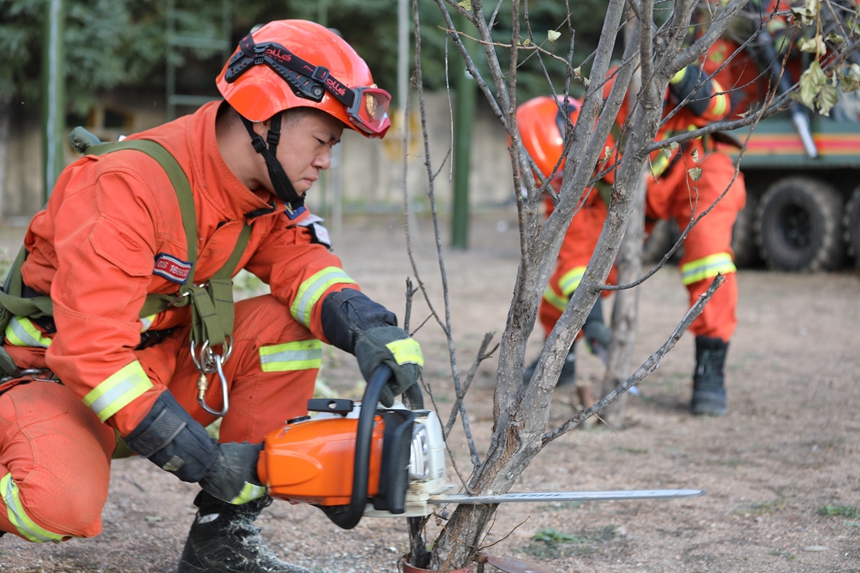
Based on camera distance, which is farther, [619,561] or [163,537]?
[163,537]

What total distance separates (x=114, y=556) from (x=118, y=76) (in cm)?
1228

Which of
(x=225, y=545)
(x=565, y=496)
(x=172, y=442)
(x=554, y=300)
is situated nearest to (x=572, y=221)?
(x=554, y=300)

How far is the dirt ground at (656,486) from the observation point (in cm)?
247

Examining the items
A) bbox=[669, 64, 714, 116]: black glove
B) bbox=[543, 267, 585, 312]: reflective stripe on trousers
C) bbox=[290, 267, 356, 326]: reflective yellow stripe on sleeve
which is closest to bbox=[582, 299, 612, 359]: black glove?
bbox=[543, 267, 585, 312]: reflective stripe on trousers

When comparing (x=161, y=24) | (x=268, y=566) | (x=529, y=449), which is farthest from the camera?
(x=161, y=24)

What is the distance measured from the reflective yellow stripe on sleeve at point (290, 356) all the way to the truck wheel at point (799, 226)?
7.39m

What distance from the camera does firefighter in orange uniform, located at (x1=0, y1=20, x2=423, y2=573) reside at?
75.4 inches

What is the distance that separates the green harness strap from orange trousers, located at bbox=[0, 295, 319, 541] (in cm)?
11

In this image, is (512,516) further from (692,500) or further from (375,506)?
(375,506)

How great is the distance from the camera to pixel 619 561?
2441 millimetres

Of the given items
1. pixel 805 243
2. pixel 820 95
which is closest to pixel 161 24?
pixel 805 243

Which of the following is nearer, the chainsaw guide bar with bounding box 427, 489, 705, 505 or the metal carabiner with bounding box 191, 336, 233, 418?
the chainsaw guide bar with bounding box 427, 489, 705, 505

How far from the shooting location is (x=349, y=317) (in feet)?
7.27

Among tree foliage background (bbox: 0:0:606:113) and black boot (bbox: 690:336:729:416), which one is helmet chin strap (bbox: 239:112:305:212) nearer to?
black boot (bbox: 690:336:729:416)
